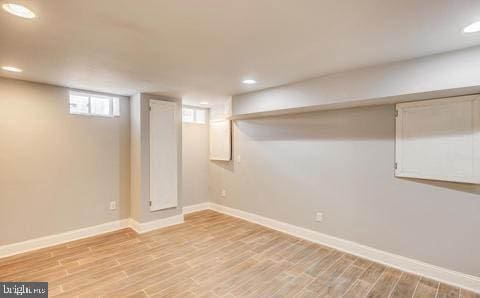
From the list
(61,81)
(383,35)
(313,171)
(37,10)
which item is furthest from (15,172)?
(383,35)

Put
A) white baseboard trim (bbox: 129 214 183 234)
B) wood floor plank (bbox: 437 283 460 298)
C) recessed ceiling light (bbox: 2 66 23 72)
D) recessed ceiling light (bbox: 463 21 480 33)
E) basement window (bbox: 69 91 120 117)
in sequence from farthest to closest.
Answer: white baseboard trim (bbox: 129 214 183 234), basement window (bbox: 69 91 120 117), recessed ceiling light (bbox: 2 66 23 72), wood floor plank (bbox: 437 283 460 298), recessed ceiling light (bbox: 463 21 480 33)

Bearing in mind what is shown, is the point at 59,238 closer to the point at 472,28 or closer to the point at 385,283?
the point at 385,283

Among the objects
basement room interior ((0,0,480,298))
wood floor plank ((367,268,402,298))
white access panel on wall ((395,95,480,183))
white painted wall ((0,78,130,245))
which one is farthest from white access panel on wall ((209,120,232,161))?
wood floor plank ((367,268,402,298))

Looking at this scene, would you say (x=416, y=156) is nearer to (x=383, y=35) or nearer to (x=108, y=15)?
(x=383, y=35)

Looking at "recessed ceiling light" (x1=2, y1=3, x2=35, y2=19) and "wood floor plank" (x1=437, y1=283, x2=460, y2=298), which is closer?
"recessed ceiling light" (x1=2, y1=3, x2=35, y2=19)

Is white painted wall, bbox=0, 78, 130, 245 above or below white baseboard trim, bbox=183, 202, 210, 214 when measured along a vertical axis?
above

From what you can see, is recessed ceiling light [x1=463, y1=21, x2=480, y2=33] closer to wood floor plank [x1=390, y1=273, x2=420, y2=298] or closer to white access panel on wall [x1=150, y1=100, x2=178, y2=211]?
wood floor plank [x1=390, y1=273, x2=420, y2=298]

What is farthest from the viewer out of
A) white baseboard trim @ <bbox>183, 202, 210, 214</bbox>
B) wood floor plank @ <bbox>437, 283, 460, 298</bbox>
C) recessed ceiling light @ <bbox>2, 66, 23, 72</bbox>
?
white baseboard trim @ <bbox>183, 202, 210, 214</bbox>

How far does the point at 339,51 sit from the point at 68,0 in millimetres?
2189

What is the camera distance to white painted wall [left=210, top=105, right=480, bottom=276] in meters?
2.53

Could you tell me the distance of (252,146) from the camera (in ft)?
15.0

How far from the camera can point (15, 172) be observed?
318cm

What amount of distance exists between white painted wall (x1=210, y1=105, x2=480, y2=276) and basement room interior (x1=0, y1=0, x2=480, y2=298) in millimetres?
20

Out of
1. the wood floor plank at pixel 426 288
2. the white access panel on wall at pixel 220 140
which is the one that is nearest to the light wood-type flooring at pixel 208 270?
the wood floor plank at pixel 426 288
